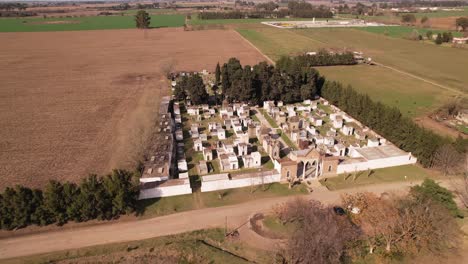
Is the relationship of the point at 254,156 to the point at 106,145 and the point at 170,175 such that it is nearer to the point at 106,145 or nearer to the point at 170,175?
the point at 170,175

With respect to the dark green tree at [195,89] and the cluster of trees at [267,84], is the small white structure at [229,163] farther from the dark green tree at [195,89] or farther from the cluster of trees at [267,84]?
the dark green tree at [195,89]

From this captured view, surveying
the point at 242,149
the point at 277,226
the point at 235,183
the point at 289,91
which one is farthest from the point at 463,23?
the point at 277,226

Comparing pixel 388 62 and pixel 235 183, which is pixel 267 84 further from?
pixel 388 62

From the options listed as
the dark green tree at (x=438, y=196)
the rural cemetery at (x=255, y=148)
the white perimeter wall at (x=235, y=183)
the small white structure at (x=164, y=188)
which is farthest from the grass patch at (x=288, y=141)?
the dark green tree at (x=438, y=196)

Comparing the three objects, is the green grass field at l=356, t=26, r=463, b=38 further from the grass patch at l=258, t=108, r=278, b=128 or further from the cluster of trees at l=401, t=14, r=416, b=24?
the grass patch at l=258, t=108, r=278, b=128

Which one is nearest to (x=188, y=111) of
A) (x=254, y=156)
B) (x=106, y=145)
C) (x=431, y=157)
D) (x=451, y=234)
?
(x=106, y=145)
